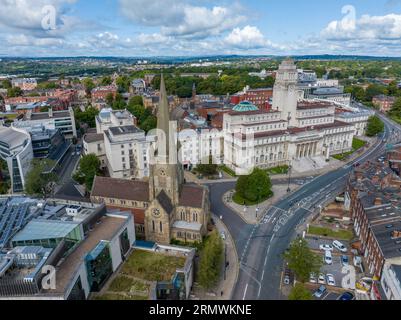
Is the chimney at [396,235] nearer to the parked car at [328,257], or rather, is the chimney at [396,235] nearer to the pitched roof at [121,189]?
the parked car at [328,257]

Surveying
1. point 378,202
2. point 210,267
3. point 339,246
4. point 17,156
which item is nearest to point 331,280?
point 339,246

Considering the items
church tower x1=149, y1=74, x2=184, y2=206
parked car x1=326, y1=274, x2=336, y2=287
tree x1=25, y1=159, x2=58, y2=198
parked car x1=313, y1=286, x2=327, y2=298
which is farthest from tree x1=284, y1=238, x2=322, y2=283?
tree x1=25, y1=159, x2=58, y2=198

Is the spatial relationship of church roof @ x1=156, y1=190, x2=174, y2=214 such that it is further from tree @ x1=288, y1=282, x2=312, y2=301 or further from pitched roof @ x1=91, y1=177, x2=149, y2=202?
tree @ x1=288, y1=282, x2=312, y2=301

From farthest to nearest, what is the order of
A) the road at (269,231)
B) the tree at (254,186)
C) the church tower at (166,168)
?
the tree at (254,186)
the church tower at (166,168)
the road at (269,231)

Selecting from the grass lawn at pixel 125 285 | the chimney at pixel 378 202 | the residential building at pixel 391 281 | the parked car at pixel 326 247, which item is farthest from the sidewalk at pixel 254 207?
the grass lawn at pixel 125 285

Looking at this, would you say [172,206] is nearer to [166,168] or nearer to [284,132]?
[166,168]
